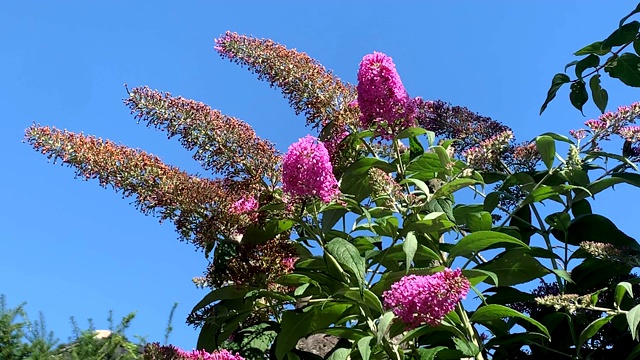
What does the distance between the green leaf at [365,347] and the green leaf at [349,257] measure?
0.16m

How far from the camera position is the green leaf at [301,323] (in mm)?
2605

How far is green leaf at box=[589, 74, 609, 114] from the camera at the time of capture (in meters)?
3.20

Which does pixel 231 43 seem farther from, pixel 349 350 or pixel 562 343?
pixel 562 343

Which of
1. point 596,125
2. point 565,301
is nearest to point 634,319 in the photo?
point 565,301

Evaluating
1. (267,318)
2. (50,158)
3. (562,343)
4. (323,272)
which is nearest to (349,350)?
(323,272)

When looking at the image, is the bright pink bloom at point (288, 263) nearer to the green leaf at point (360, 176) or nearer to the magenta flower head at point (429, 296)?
the green leaf at point (360, 176)

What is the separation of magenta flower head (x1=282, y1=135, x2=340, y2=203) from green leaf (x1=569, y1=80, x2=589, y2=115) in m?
1.27

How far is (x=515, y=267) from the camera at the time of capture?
2.70 m


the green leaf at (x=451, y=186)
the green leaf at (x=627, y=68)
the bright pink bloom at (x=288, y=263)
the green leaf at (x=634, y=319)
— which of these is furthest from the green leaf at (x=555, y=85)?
the bright pink bloom at (x=288, y=263)

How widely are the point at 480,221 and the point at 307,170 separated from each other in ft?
2.16

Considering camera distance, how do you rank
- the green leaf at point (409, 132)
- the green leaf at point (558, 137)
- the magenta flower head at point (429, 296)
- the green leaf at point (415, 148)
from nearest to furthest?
the magenta flower head at point (429, 296) → the green leaf at point (409, 132) → the green leaf at point (558, 137) → the green leaf at point (415, 148)

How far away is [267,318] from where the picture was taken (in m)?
2.99

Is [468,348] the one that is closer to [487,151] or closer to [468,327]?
[468,327]

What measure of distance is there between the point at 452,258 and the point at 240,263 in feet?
2.34
